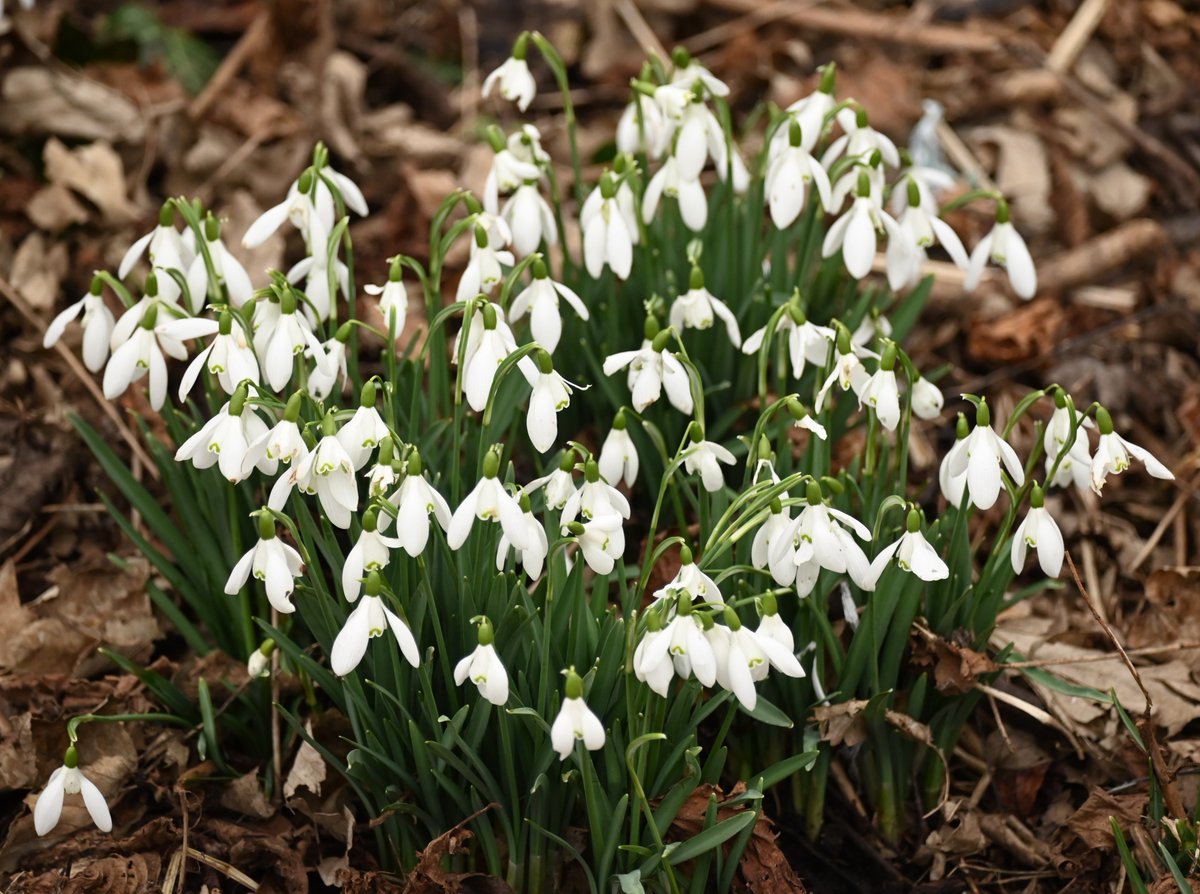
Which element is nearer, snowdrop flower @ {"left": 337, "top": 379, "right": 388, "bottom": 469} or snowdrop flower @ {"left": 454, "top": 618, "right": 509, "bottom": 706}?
snowdrop flower @ {"left": 454, "top": 618, "right": 509, "bottom": 706}

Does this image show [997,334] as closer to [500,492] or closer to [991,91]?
[991,91]

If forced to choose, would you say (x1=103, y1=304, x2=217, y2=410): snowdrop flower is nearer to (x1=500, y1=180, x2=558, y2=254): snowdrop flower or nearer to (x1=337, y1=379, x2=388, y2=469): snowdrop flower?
(x1=337, y1=379, x2=388, y2=469): snowdrop flower

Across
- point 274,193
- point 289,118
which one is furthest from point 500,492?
point 289,118

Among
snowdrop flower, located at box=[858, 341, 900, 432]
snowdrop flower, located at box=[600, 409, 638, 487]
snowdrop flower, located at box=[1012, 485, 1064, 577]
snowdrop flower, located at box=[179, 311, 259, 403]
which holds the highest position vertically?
snowdrop flower, located at box=[179, 311, 259, 403]

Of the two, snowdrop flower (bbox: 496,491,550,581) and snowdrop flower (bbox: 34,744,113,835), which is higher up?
snowdrop flower (bbox: 496,491,550,581)

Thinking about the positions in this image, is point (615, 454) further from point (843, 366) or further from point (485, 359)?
point (843, 366)

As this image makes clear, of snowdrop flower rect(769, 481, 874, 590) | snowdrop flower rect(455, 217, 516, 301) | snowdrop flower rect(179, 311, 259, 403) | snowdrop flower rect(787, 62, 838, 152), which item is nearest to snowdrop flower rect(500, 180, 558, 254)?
snowdrop flower rect(455, 217, 516, 301)

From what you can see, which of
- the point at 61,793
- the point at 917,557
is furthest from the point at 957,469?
the point at 61,793
